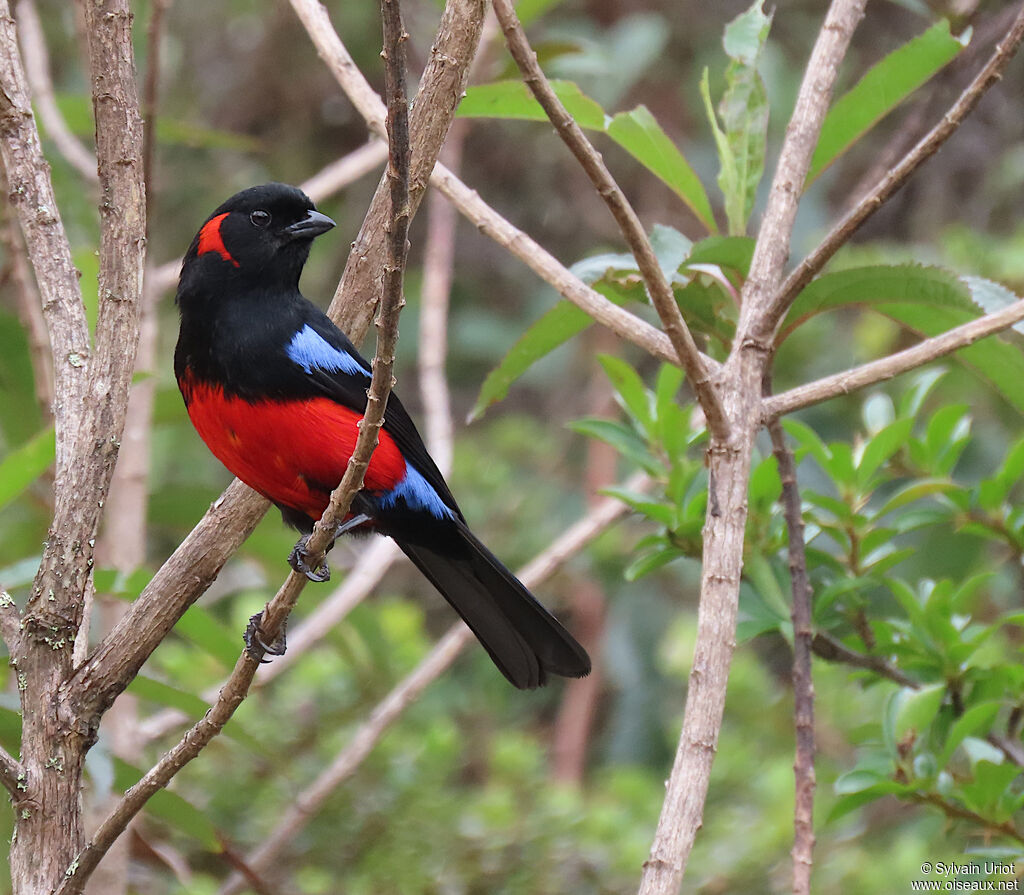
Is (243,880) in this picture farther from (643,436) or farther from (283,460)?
(643,436)

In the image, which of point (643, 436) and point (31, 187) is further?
point (643, 436)

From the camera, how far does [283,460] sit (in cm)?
262

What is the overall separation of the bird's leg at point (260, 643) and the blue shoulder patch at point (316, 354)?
0.57 metres

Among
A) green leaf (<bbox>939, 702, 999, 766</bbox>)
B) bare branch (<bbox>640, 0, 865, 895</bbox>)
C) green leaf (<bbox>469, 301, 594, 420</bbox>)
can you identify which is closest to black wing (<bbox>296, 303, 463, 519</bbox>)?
green leaf (<bbox>469, 301, 594, 420</bbox>)

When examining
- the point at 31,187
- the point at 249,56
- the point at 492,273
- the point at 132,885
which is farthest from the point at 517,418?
the point at 31,187

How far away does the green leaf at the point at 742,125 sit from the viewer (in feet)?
8.39

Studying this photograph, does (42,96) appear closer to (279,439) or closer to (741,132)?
(279,439)

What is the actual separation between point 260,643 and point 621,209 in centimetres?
100

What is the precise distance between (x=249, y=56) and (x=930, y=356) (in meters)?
5.16

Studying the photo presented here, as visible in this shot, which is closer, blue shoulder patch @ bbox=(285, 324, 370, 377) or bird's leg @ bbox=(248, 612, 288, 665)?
bird's leg @ bbox=(248, 612, 288, 665)

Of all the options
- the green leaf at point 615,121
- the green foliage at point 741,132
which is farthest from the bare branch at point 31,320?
the green foliage at point 741,132

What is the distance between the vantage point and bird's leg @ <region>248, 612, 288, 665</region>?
2.12m

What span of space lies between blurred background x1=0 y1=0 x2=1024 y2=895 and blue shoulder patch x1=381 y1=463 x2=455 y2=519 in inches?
22.1

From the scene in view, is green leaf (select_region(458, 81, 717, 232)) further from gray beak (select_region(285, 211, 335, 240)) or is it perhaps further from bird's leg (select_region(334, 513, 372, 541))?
bird's leg (select_region(334, 513, 372, 541))
